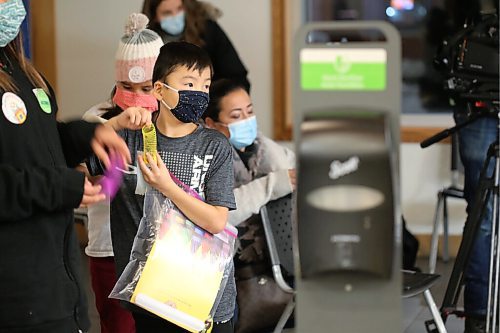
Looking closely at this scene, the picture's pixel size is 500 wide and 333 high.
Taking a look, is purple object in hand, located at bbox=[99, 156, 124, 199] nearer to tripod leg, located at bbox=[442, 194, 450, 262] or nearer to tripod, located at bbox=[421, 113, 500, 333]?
tripod, located at bbox=[421, 113, 500, 333]

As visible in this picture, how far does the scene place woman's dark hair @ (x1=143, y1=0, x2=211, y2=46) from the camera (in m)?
4.04

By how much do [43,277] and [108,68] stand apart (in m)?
3.58

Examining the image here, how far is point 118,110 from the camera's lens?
2.71 meters

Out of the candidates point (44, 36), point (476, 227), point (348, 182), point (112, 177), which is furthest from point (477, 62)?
point (44, 36)

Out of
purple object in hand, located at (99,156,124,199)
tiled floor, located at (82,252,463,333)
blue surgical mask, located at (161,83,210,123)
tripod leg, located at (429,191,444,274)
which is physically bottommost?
tiled floor, located at (82,252,463,333)

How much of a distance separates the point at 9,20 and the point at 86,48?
3.55 m

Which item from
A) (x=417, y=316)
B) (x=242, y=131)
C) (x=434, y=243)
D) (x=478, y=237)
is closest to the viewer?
(x=242, y=131)

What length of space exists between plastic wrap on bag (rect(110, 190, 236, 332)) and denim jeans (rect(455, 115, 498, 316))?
1550mm

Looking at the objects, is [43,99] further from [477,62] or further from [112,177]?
[477,62]

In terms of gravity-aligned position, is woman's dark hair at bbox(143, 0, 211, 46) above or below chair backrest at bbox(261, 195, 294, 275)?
above

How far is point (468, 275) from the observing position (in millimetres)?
3578

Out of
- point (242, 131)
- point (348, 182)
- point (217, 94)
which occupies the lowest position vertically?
point (242, 131)

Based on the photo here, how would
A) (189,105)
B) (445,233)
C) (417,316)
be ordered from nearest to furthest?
(189,105), (417,316), (445,233)

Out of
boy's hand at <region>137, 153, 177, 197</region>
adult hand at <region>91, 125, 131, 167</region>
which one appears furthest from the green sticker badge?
boy's hand at <region>137, 153, 177, 197</region>
